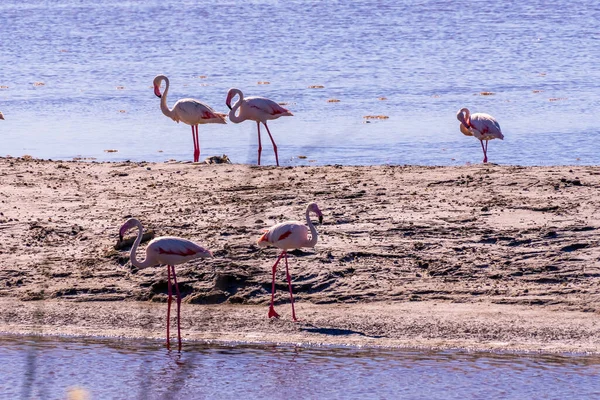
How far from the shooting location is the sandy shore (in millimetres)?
9219

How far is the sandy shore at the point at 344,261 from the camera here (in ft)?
30.2

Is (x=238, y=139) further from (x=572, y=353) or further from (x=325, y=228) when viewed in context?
(x=572, y=353)

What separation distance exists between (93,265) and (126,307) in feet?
2.77

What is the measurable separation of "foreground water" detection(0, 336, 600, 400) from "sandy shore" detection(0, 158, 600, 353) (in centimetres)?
25

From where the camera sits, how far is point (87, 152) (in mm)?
16562

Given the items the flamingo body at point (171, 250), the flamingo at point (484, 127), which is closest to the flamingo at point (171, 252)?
the flamingo body at point (171, 250)

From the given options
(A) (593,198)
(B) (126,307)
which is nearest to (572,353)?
(A) (593,198)

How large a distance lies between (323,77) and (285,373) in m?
16.7

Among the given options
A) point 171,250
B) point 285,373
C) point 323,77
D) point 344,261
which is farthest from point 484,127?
point 323,77

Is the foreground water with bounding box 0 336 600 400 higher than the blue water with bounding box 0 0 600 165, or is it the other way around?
the blue water with bounding box 0 0 600 165

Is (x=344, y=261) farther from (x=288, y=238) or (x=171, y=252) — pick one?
(x=171, y=252)

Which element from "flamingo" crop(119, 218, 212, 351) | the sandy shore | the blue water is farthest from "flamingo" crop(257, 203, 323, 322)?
the blue water

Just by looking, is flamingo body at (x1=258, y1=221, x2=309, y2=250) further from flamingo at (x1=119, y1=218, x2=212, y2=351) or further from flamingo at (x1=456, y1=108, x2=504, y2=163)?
flamingo at (x1=456, y1=108, x2=504, y2=163)

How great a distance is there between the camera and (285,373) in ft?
28.1
